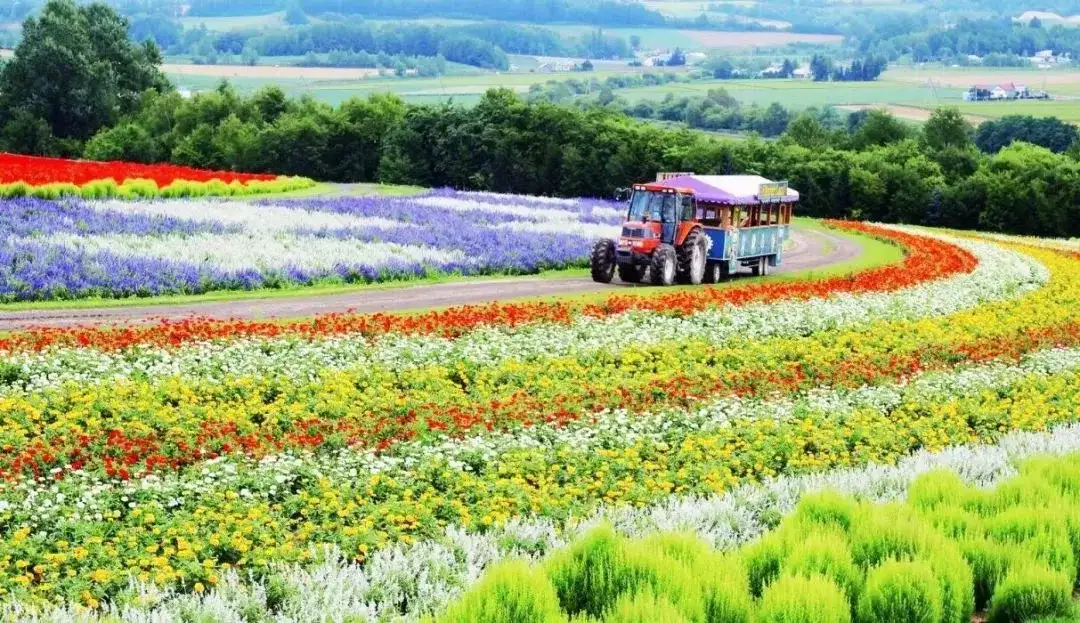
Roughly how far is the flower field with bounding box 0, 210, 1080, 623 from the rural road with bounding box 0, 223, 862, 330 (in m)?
3.00

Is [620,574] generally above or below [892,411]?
above

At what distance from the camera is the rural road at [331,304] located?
88.5 feet

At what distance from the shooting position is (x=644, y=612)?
942cm

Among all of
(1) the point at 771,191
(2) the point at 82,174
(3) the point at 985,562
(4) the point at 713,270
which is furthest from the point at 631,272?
(2) the point at 82,174

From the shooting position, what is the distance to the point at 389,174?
92.4 m

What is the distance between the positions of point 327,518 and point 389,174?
79939 millimetres

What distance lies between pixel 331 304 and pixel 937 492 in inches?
795

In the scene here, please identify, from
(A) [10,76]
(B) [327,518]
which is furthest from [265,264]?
(A) [10,76]

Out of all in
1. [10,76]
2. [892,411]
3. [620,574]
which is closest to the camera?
[620,574]

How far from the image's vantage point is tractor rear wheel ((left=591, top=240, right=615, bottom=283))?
37250 millimetres

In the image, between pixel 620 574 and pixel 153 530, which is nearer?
pixel 620 574

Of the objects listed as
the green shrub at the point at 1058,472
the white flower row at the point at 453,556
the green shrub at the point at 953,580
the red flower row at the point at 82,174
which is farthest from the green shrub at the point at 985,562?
the red flower row at the point at 82,174

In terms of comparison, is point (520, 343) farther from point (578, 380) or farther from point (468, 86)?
point (468, 86)

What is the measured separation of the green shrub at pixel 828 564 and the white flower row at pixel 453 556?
1608mm
